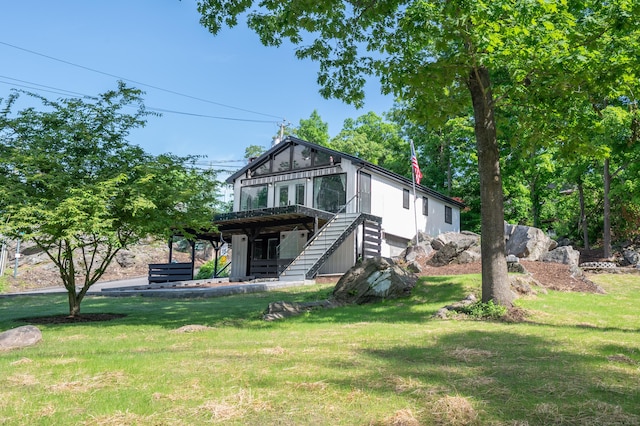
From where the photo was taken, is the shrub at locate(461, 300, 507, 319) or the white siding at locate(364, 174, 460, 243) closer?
the shrub at locate(461, 300, 507, 319)

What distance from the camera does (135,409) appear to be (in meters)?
3.62

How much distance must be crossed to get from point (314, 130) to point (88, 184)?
39.2m

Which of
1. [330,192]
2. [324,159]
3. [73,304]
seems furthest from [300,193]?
[73,304]

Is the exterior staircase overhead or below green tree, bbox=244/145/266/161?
below

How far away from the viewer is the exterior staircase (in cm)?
2042

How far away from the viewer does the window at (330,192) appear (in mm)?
25891

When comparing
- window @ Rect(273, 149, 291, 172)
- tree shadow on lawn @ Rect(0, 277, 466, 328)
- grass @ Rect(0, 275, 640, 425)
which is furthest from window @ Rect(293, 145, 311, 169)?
grass @ Rect(0, 275, 640, 425)

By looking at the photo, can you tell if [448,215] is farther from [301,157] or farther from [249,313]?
[249,313]

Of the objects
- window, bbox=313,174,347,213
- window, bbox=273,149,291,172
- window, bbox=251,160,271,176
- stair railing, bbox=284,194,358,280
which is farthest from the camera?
window, bbox=251,160,271,176

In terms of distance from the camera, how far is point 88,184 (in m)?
10.3

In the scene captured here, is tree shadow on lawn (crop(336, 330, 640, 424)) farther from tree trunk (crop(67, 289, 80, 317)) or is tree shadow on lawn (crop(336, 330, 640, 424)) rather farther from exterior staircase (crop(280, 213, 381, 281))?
exterior staircase (crop(280, 213, 381, 281))

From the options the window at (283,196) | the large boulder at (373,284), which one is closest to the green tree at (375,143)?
the window at (283,196)

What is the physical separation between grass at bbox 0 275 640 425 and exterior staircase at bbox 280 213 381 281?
35.2ft

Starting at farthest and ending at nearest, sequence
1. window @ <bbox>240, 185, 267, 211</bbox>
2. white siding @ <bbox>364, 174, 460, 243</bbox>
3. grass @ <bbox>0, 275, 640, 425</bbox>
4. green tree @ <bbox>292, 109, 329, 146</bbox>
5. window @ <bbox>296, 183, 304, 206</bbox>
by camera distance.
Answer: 1. green tree @ <bbox>292, 109, 329, 146</bbox>
2. window @ <bbox>240, 185, 267, 211</bbox>
3. window @ <bbox>296, 183, 304, 206</bbox>
4. white siding @ <bbox>364, 174, 460, 243</bbox>
5. grass @ <bbox>0, 275, 640, 425</bbox>
